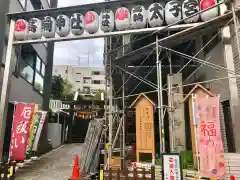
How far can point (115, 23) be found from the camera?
809cm

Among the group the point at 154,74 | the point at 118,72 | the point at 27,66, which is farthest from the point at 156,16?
the point at 27,66

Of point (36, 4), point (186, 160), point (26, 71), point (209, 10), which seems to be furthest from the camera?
point (36, 4)

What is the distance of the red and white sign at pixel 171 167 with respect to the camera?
5.16 metres

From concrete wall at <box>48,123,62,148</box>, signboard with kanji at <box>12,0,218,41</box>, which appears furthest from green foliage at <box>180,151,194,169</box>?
concrete wall at <box>48,123,62,148</box>

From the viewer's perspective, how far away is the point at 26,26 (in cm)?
899

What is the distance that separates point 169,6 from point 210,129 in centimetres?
446

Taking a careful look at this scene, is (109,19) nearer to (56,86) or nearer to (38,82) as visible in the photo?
(38,82)

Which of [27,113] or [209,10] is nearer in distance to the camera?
[209,10]

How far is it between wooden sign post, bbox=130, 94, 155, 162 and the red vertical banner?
4.76 meters

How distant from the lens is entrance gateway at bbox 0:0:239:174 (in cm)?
692

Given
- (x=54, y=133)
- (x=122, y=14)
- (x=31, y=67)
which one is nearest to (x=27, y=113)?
(x=122, y=14)

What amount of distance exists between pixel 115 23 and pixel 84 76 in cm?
5385

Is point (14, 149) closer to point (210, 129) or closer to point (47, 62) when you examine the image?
point (210, 129)

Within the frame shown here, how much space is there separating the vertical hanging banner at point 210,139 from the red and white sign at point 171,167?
2.71ft
